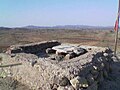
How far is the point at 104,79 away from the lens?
1004cm

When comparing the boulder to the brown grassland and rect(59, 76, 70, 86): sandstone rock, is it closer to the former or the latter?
rect(59, 76, 70, 86): sandstone rock

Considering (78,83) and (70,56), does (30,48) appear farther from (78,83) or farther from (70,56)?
(78,83)

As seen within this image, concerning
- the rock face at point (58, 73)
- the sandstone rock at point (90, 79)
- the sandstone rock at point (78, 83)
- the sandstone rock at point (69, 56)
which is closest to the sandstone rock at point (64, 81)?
the rock face at point (58, 73)

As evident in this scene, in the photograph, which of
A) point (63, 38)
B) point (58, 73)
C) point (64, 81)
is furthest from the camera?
point (63, 38)

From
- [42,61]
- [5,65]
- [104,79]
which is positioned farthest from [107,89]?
[5,65]

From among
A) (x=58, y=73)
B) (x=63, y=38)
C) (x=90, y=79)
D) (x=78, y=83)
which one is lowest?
(x=63, y=38)

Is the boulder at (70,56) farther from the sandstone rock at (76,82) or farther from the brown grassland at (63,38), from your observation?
the brown grassland at (63,38)

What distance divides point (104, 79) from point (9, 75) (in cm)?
390

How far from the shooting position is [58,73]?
297 inches

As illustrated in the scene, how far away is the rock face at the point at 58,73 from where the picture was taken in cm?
732

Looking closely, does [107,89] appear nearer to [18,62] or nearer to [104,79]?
[104,79]

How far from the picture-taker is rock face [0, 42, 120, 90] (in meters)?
7.32

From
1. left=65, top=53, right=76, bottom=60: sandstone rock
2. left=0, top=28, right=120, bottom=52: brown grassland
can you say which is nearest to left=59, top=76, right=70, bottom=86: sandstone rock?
left=65, top=53, right=76, bottom=60: sandstone rock

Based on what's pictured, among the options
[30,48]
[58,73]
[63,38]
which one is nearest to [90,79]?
[58,73]
